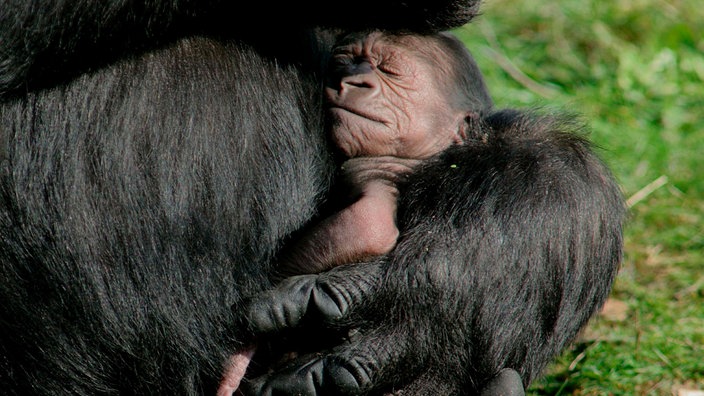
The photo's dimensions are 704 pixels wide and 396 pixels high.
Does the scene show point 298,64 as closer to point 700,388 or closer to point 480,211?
point 480,211

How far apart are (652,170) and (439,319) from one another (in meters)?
2.63

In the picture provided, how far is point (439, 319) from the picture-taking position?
251cm

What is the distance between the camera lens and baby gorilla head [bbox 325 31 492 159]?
2.91 metres

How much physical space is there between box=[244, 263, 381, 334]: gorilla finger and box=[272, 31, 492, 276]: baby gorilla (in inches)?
8.6

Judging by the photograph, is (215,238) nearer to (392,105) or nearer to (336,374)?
(336,374)

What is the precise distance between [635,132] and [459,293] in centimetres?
292

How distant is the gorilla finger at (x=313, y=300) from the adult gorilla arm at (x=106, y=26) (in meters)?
0.69

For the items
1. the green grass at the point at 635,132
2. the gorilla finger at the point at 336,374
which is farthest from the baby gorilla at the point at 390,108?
the green grass at the point at 635,132

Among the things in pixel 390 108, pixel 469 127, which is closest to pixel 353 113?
pixel 390 108

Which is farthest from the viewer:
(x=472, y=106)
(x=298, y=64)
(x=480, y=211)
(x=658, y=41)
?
(x=658, y=41)

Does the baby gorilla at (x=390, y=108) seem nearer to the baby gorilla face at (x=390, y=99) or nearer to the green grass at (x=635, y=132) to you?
the baby gorilla face at (x=390, y=99)

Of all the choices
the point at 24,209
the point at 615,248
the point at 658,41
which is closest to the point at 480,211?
the point at 615,248

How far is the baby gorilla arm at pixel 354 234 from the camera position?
8.60ft

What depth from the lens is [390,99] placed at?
2936 mm
